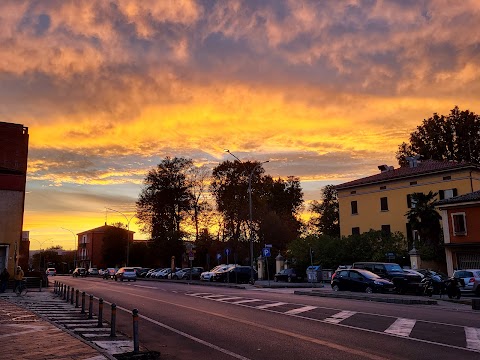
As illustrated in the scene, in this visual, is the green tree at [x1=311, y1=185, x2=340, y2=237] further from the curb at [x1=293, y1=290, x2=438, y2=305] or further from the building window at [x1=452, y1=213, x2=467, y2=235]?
the curb at [x1=293, y1=290, x2=438, y2=305]

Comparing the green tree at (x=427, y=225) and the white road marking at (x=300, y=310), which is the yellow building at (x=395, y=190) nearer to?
the green tree at (x=427, y=225)

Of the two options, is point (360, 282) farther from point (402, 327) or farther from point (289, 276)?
point (289, 276)

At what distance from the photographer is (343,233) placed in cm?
5666

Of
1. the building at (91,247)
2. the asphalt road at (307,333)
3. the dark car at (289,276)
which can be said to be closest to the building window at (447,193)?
the dark car at (289,276)

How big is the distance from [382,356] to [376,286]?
17.6m

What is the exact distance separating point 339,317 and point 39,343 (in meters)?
8.59

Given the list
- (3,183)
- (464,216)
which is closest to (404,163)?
(464,216)

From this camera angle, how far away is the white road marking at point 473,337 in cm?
950

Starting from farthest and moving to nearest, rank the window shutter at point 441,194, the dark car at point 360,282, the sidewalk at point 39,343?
the window shutter at point 441,194
the dark car at point 360,282
the sidewalk at point 39,343

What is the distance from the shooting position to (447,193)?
4738cm

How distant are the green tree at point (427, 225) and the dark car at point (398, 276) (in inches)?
492

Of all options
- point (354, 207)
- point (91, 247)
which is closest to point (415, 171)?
point (354, 207)

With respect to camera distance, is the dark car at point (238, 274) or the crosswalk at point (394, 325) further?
the dark car at point (238, 274)

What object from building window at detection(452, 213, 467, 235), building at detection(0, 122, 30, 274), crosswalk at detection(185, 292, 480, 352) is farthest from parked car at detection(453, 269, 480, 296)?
building at detection(0, 122, 30, 274)
